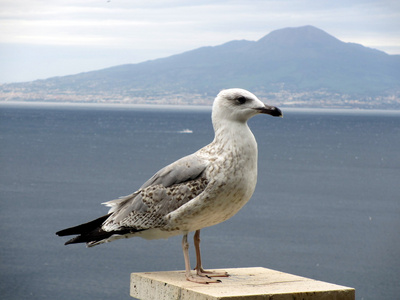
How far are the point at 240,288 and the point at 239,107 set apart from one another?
1.76 meters

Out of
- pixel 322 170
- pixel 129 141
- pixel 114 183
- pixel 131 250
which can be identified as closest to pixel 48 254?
pixel 131 250

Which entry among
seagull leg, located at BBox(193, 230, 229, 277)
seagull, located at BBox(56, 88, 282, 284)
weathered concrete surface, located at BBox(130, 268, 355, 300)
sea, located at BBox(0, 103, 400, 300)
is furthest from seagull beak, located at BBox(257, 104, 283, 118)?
sea, located at BBox(0, 103, 400, 300)

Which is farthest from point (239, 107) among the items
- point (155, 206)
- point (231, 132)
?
point (155, 206)

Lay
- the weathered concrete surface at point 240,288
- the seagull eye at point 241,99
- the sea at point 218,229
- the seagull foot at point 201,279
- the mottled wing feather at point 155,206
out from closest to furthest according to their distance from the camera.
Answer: the weathered concrete surface at point 240,288, the seagull foot at point 201,279, the seagull eye at point 241,99, the mottled wing feather at point 155,206, the sea at point 218,229

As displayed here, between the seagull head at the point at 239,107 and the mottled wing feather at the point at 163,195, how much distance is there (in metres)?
0.53

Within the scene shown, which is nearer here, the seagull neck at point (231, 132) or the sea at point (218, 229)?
the seagull neck at point (231, 132)

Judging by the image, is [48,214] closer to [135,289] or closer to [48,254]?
[48,254]

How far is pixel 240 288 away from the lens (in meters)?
6.02

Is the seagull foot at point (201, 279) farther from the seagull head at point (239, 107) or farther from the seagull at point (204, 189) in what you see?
the seagull head at point (239, 107)

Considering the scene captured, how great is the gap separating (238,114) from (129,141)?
19116 centimetres

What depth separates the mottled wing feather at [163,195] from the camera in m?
6.57

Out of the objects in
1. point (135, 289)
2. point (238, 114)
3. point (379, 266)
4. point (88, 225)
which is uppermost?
point (238, 114)

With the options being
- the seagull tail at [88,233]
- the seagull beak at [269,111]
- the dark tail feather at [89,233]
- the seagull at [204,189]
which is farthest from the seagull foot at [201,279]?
the seagull beak at [269,111]

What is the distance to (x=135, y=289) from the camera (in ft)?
21.8
